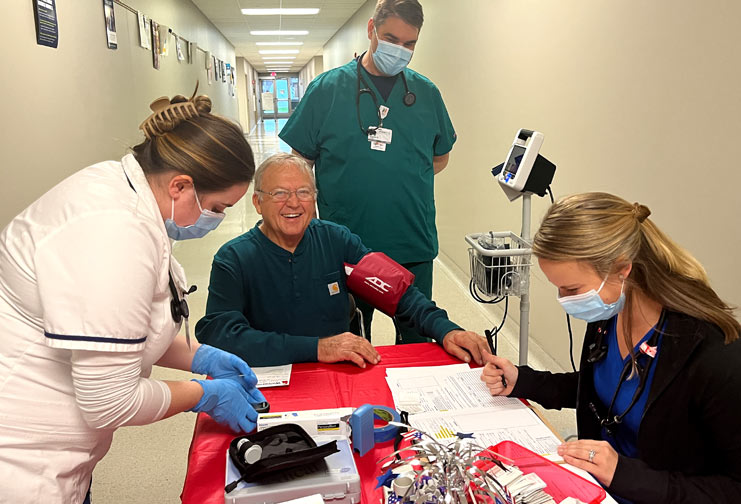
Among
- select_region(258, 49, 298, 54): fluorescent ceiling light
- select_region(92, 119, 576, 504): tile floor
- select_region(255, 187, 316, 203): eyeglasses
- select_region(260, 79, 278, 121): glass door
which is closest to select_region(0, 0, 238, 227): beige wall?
select_region(255, 187, 316, 203): eyeglasses

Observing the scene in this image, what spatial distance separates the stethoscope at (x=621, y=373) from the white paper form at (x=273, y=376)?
0.79m

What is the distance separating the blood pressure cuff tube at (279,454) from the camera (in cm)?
104

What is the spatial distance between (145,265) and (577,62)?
2.37 meters

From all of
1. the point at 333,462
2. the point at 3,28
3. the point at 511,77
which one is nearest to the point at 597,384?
the point at 333,462

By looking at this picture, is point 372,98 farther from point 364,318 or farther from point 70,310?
point 70,310

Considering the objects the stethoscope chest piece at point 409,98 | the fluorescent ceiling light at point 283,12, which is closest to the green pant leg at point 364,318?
the stethoscope chest piece at point 409,98

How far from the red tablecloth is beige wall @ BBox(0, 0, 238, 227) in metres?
0.68

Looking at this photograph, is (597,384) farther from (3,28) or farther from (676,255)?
(3,28)

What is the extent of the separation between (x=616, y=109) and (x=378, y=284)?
133cm

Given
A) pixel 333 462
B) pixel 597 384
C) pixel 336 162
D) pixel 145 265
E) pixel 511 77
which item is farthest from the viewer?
pixel 511 77

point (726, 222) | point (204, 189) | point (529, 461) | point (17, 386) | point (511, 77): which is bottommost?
point (529, 461)

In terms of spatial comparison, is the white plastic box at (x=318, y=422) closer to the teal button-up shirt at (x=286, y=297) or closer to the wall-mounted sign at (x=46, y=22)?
the teal button-up shirt at (x=286, y=297)

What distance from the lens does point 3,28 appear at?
2623 mm

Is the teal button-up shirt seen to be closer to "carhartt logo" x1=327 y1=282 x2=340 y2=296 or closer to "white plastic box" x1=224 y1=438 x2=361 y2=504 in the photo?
"carhartt logo" x1=327 y1=282 x2=340 y2=296
